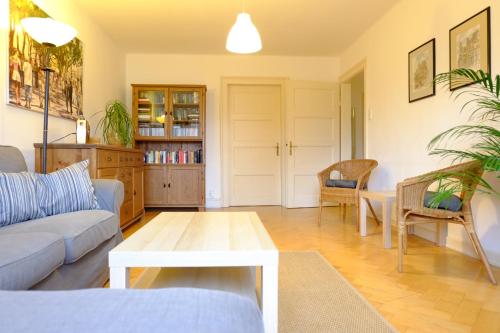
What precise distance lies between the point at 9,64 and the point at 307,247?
2.64 meters

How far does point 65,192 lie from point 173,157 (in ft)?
9.39

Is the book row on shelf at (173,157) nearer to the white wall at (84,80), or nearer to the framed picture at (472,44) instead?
the white wall at (84,80)

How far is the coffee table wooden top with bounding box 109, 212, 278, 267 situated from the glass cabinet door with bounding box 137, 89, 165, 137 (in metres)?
3.35

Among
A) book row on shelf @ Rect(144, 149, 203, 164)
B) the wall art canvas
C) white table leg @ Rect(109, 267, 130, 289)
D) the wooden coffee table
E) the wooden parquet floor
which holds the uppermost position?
the wall art canvas

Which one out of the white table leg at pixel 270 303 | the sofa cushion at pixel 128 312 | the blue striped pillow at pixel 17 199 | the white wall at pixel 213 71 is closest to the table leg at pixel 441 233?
the white table leg at pixel 270 303

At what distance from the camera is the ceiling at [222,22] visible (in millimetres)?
3430

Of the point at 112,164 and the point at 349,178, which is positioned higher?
the point at 112,164

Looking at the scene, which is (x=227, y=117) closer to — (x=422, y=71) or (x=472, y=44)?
Result: (x=422, y=71)

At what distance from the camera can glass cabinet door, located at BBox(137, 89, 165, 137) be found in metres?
4.68

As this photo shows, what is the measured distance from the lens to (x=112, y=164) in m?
3.08

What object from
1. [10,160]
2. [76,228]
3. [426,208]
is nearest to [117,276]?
[76,228]

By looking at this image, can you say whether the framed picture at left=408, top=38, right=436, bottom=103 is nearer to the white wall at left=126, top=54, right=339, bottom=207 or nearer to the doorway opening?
the doorway opening

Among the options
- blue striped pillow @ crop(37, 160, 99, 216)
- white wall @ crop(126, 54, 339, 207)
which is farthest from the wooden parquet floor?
white wall @ crop(126, 54, 339, 207)

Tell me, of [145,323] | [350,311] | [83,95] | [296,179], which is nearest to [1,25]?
[83,95]
